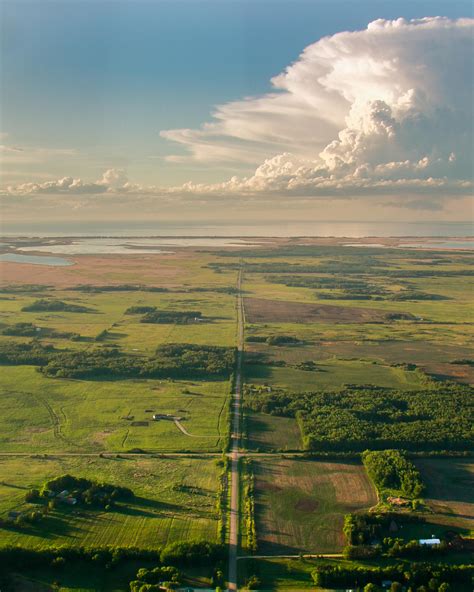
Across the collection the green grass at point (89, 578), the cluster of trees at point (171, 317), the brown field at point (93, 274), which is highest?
the brown field at point (93, 274)

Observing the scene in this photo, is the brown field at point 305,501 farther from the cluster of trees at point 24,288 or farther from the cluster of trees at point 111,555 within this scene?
the cluster of trees at point 24,288

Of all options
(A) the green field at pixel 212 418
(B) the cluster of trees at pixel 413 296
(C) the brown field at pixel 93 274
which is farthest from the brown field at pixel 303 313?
(C) the brown field at pixel 93 274

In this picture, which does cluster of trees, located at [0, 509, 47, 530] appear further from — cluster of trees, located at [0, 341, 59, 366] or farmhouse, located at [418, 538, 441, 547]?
cluster of trees, located at [0, 341, 59, 366]

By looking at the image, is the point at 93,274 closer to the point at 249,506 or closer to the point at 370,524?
the point at 249,506

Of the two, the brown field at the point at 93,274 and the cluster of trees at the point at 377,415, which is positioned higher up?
the brown field at the point at 93,274

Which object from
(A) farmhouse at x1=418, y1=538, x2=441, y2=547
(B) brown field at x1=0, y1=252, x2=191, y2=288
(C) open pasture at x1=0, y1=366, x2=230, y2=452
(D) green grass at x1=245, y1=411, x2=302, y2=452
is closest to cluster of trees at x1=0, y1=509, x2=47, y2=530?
(C) open pasture at x1=0, y1=366, x2=230, y2=452

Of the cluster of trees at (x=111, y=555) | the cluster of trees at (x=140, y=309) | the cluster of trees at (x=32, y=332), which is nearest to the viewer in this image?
the cluster of trees at (x=111, y=555)

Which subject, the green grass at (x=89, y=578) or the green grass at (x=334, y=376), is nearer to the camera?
the green grass at (x=89, y=578)

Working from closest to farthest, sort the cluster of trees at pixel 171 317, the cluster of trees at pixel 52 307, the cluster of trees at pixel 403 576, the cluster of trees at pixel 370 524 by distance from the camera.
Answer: the cluster of trees at pixel 403 576
the cluster of trees at pixel 370 524
the cluster of trees at pixel 171 317
the cluster of trees at pixel 52 307
